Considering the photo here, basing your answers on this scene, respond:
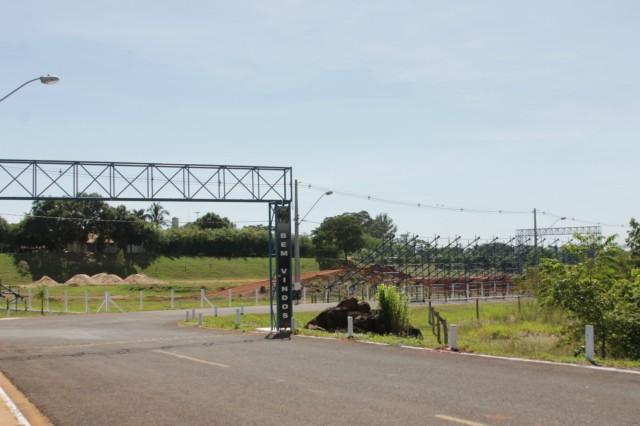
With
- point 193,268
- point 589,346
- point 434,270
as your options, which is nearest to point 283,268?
point 589,346

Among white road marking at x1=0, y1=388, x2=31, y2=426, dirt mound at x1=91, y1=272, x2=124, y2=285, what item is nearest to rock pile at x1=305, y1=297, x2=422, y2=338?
white road marking at x1=0, y1=388, x2=31, y2=426

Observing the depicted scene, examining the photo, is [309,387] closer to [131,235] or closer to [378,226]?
[131,235]

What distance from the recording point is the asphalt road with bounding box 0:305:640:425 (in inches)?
360

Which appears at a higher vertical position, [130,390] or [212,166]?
[212,166]

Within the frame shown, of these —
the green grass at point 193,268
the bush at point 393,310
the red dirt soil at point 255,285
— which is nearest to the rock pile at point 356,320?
the bush at point 393,310

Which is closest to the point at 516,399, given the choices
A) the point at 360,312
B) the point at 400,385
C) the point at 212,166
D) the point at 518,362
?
the point at 400,385

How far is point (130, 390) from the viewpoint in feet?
38.7

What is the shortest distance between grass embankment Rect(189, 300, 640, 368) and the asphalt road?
129cm

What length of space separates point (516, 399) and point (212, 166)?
59.5ft

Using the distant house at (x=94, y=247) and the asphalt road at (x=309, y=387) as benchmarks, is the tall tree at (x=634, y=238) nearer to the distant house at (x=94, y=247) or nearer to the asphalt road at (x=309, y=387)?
the asphalt road at (x=309, y=387)

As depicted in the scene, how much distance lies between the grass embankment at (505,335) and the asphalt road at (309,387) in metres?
1.29

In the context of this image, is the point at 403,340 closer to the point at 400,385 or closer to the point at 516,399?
the point at 400,385

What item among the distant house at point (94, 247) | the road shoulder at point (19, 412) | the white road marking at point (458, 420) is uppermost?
the distant house at point (94, 247)

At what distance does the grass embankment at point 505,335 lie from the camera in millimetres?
16992
